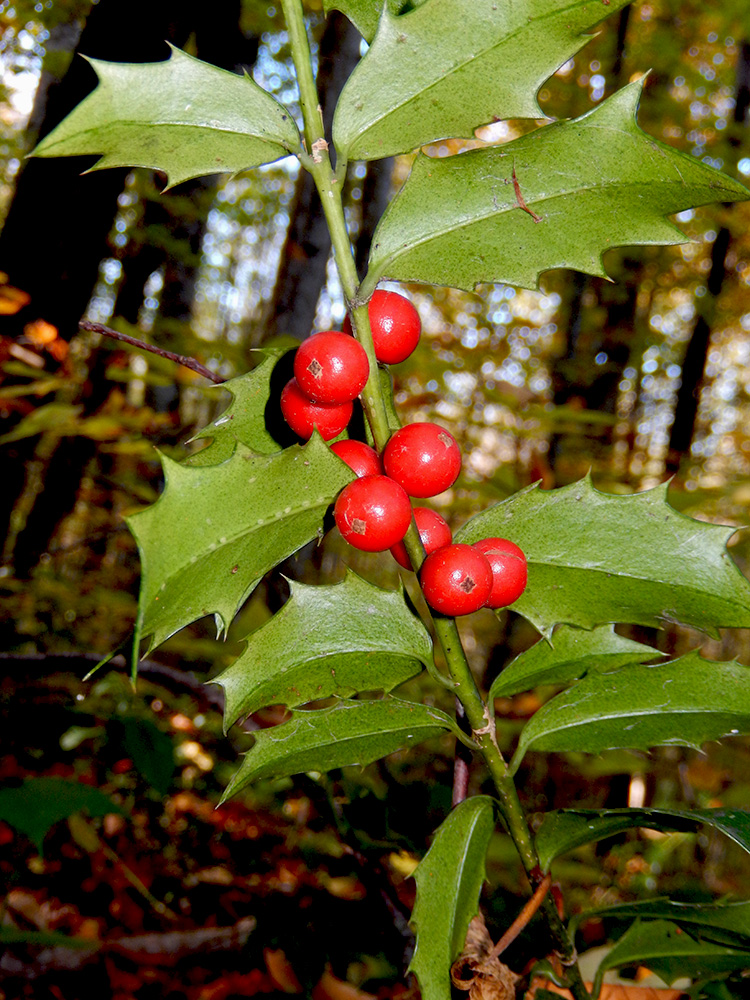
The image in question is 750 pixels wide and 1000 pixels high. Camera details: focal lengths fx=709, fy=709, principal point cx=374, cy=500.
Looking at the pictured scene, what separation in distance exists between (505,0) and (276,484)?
0.40 m

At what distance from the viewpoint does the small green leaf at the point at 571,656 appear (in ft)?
2.27

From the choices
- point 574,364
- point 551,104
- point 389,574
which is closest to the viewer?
point 574,364

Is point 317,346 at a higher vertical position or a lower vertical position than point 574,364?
higher

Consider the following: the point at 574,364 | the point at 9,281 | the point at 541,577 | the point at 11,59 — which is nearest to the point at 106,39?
the point at 9,281

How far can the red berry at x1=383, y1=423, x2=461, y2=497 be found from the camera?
545 mm

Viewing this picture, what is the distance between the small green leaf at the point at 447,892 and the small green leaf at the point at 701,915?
0.19 meters

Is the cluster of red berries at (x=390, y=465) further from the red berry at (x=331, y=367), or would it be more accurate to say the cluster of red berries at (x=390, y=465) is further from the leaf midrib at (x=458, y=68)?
the leaf midrib at (x=458, y=68)

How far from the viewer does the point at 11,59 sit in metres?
4.27

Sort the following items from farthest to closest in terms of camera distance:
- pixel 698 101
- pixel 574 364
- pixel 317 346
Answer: pixel 698 101
pixel 574 364
pixel 317 346

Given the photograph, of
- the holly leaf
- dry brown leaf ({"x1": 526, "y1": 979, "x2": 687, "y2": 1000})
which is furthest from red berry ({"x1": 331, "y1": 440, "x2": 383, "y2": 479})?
dry brown leaf ({"x1": 526, "y1": 979, "x2": 687, "y2": 1000})

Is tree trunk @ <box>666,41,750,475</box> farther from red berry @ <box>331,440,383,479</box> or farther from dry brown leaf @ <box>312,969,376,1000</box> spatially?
red berry @ <box>331,440,383,479</box>

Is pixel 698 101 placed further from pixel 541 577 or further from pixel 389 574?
pixel 541 577

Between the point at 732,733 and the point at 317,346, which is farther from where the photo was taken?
the point at 732,733

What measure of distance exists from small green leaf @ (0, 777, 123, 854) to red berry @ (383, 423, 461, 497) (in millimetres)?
1189
